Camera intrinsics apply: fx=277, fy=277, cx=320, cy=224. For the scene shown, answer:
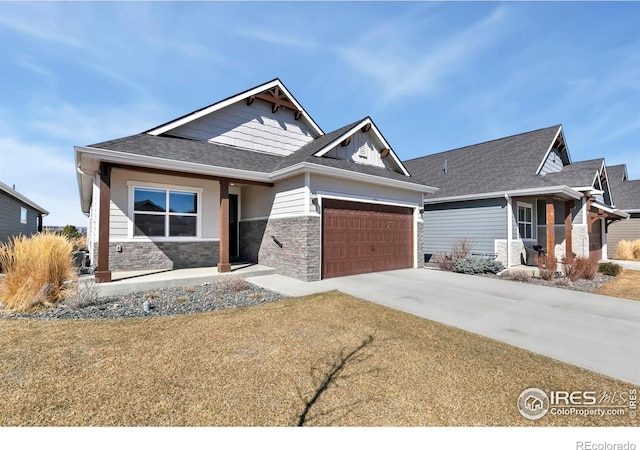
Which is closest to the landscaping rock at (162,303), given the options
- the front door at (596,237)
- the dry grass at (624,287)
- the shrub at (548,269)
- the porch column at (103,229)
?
the porch column at (103,229)

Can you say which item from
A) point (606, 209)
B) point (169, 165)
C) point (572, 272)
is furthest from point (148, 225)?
point (606, 209)

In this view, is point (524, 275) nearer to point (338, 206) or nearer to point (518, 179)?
point (518, 179)

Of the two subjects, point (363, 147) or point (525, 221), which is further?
point (525, 221)

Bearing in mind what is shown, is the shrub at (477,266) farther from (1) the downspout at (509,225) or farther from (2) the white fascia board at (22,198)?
(2) the white fascia board at (22,198)

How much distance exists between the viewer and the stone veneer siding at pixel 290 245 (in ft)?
28.8

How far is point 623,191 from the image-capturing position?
22422mm

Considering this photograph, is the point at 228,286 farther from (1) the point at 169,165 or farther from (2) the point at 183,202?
(2) the point at 183,202

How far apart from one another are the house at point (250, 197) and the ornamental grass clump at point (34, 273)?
105 cm

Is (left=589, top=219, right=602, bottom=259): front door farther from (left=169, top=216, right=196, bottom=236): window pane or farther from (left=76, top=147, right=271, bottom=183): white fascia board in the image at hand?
(left=169, top=216, right=196, bottom=236): window pane

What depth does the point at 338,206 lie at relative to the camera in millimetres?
9727

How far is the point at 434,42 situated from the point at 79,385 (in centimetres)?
1135

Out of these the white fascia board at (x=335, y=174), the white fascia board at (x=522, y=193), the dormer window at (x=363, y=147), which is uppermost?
the dormer window at (x=363, y=147)

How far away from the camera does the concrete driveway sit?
400cm

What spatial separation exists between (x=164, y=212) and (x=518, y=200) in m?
15.5
